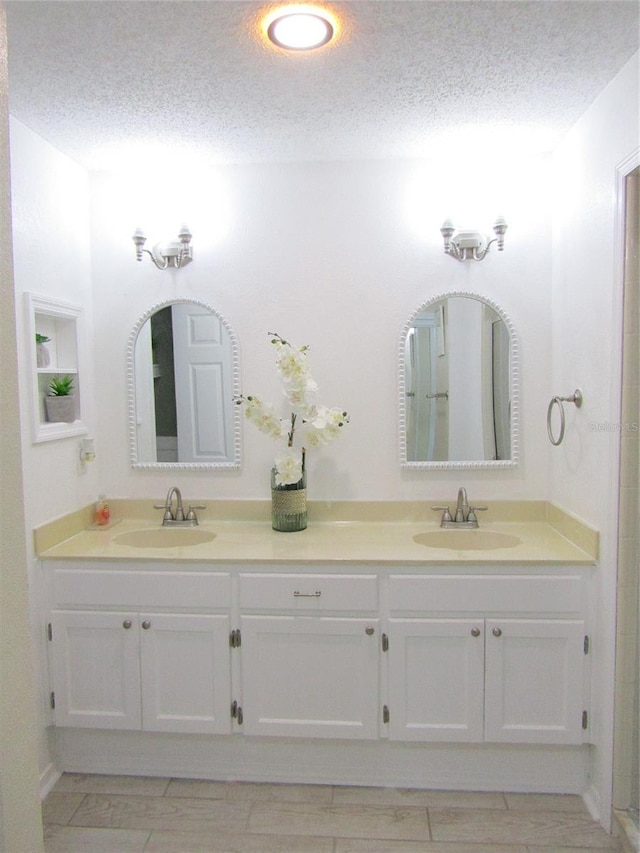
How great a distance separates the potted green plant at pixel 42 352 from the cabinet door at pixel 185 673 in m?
1.08

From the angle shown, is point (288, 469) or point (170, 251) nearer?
point (288, 469)

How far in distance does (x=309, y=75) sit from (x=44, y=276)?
4.11ft

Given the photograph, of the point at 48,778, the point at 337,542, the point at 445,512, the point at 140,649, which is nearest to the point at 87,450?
the point at 140,649

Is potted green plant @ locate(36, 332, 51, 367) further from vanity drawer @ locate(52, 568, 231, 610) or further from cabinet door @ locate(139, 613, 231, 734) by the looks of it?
cabinet door @ locate(139, 613, 231, 734)

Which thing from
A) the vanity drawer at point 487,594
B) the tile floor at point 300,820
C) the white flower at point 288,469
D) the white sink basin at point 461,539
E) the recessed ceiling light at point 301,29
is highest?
the recessed ceiling light at point 301,29

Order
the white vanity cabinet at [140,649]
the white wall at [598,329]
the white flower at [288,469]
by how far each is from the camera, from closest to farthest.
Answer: the white wall at [598,329] < the white vanity cabinet at [140,649] < the white flower at [288,469]

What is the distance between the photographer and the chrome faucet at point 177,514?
8.70 ft

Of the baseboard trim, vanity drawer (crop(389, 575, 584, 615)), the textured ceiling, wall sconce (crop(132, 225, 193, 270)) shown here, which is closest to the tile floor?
the baseboard trim

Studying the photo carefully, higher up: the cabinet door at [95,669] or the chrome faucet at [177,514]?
the chrome faucet at [177,514]

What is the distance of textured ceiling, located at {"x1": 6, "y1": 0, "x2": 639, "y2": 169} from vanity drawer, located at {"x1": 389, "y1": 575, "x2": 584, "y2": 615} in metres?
1.67

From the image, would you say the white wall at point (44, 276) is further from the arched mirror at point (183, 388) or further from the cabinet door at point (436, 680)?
the cabinet door at point (436, 680)

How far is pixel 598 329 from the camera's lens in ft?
6.77

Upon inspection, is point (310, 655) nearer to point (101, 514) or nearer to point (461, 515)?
point (461, 515)

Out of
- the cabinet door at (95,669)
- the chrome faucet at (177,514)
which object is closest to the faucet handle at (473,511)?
the chrome faucet at (177,514)
